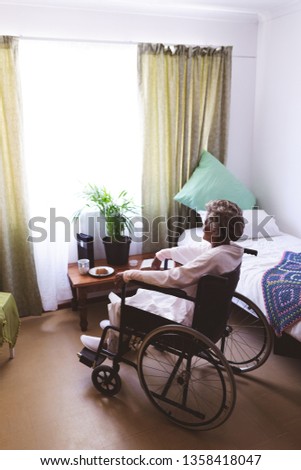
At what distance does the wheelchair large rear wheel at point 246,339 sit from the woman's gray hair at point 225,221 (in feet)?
1.60

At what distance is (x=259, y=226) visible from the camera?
332cm

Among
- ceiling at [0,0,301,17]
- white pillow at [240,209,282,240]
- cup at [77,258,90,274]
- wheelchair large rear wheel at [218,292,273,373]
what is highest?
ceiling at [0,0,301,17]

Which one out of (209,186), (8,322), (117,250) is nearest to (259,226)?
(209,186)

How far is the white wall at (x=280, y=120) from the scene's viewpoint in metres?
3.24

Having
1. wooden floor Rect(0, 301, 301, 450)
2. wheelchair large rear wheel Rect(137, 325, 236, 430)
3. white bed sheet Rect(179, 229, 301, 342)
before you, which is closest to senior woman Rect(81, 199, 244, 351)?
wheelchair large rear wheel Rect(137, 325, 236, 430)

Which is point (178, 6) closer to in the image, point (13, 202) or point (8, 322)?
point (13, 202)

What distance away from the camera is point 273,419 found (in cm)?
205

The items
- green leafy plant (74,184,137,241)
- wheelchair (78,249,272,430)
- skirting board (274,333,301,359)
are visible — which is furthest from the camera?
green leafy plant (74,184,137,241)

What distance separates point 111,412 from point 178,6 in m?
3.00

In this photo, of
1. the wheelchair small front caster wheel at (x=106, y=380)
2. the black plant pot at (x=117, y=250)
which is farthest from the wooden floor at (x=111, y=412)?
the black plant pot at (x=117, y=250)

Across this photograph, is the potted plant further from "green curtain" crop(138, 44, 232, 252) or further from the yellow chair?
the yellow chair

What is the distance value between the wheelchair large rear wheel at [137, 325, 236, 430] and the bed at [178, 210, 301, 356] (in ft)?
1.67

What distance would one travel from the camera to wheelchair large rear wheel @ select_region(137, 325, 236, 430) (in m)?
1.83
